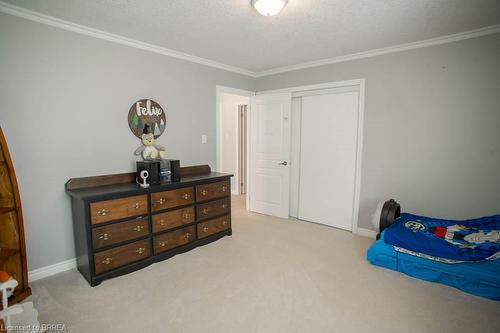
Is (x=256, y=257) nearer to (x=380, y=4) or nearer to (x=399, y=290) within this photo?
(x=399, y=290)

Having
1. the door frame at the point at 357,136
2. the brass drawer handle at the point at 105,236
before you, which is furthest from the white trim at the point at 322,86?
the brass drawer handle at the point at 105,236

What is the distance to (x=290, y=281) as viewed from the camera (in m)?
2.44

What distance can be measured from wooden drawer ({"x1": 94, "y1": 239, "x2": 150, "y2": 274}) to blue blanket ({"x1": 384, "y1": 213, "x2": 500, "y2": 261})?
2477 mm

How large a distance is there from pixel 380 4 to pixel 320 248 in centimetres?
254

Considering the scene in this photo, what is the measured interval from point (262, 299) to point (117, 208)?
1548 mm

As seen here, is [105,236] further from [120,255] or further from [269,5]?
[269,5]

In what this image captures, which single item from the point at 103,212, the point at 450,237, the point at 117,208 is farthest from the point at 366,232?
the point at 103,212

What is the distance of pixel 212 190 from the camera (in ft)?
10.7

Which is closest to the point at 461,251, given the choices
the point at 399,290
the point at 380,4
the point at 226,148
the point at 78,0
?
the point at 399,290

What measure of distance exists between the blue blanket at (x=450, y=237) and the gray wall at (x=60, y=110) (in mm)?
3014

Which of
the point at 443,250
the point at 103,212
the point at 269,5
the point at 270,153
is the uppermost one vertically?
the point at 269,5

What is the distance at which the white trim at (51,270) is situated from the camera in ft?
7.94

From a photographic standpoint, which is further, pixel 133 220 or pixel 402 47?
pixel 402 47

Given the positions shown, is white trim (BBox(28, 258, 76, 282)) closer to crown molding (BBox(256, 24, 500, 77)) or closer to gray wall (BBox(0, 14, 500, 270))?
gray wall (BBox(0, 14, 500, 270))
